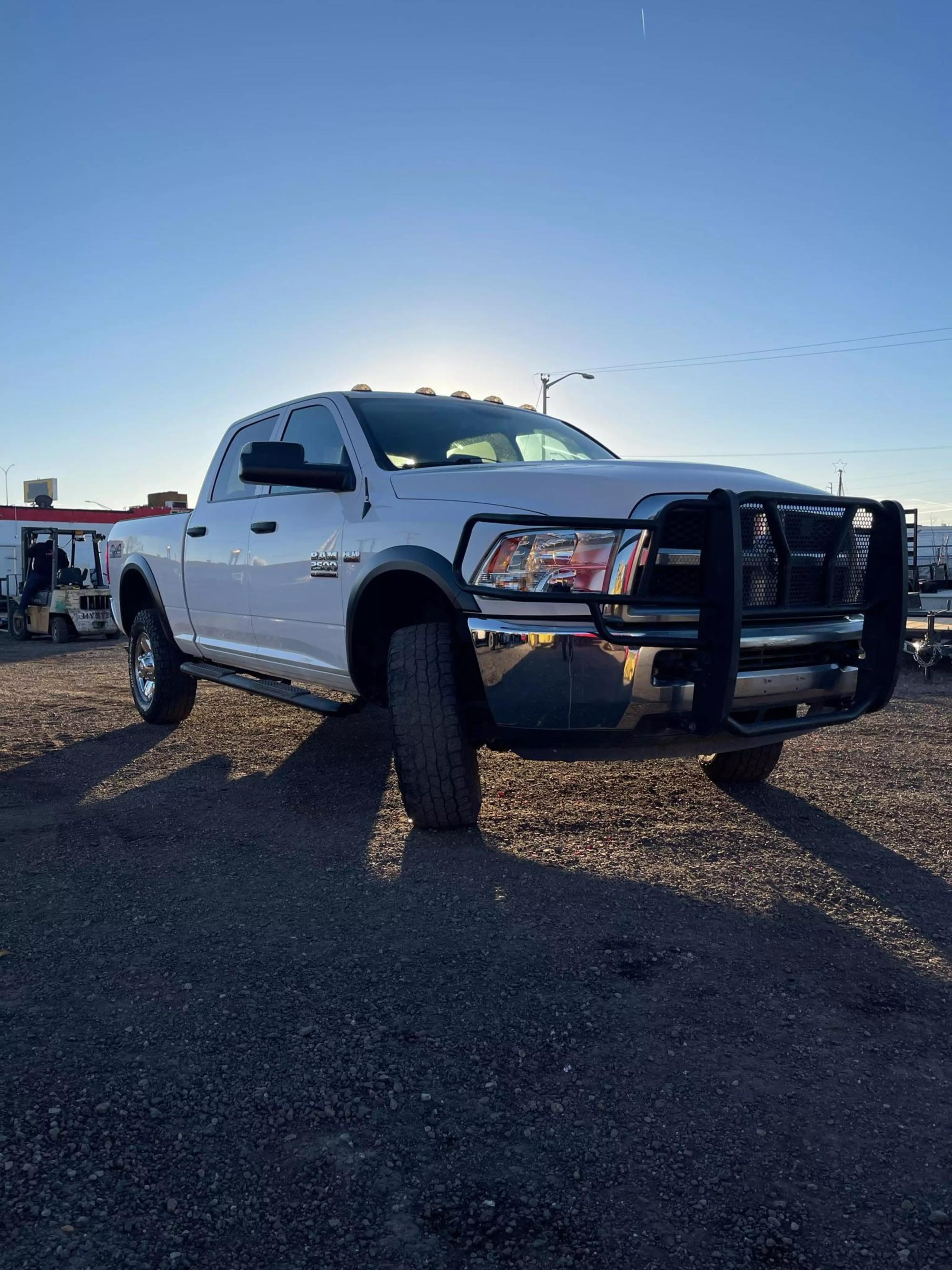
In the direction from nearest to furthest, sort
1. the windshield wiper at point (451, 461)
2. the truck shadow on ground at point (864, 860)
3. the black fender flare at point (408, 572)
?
1. the truck shadow on ground at point (864, 860)
2. the black fender flare at point (408, 572)
3. the windshield wiper at point (451, 461)

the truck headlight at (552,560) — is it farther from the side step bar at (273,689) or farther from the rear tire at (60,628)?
the rear tire at (60,628)

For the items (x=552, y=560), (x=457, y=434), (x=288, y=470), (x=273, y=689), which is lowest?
(x=273, y=689)

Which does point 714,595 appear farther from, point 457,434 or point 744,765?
point 457,434

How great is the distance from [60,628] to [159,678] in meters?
10.3

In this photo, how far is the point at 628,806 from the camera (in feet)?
14.8

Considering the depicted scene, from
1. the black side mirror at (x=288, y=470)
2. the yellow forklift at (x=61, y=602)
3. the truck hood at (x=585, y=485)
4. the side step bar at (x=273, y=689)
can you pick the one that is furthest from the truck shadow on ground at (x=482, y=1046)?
the yellow forklift at (x=61, y=602)

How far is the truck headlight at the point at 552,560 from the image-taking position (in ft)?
11.0

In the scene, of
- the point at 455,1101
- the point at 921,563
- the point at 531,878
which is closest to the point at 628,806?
the point at 531,878

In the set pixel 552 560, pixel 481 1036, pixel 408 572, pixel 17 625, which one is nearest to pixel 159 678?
pixel 408 572

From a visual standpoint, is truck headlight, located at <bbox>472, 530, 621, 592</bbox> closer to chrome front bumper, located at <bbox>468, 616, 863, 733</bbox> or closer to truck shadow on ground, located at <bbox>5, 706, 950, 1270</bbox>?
chrome front bumper, located at <bbox>468, 616, 863, 733</bbox>

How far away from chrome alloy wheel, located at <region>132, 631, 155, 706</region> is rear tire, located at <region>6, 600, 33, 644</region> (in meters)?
10.5

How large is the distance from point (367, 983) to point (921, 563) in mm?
26127

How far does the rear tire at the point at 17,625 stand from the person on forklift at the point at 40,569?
125 mm

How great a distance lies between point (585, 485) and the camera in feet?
11.3
